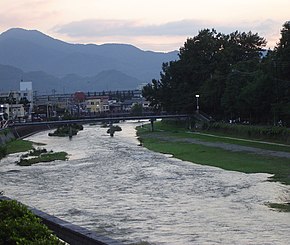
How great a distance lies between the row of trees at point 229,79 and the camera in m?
46.6

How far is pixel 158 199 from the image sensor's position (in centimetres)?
2102

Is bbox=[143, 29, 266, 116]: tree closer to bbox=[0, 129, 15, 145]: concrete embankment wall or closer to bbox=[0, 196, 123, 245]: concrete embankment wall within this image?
bbox=[0, 129, 15, 145]: concrete embankment wall

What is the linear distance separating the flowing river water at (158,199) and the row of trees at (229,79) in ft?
49.2

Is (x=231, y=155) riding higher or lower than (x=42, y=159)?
higher

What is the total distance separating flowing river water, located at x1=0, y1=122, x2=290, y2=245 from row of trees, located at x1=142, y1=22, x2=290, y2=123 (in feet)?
49.2

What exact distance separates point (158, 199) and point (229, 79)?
3753cm

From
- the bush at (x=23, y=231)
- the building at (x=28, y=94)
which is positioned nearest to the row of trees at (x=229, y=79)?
the bush at (x=23, y=231)

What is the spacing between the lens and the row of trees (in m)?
46.6

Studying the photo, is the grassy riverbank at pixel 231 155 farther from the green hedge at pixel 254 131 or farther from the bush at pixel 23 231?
the bush at pixel 23 231

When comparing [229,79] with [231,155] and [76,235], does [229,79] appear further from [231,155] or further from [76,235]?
[76,235]

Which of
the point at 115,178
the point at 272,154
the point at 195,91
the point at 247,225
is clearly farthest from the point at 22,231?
the point at 195,91

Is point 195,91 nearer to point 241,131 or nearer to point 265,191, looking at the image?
point 241,131

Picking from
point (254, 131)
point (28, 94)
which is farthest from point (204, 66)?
point (28, 94)

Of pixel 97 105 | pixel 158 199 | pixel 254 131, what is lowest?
pixel 97 105
